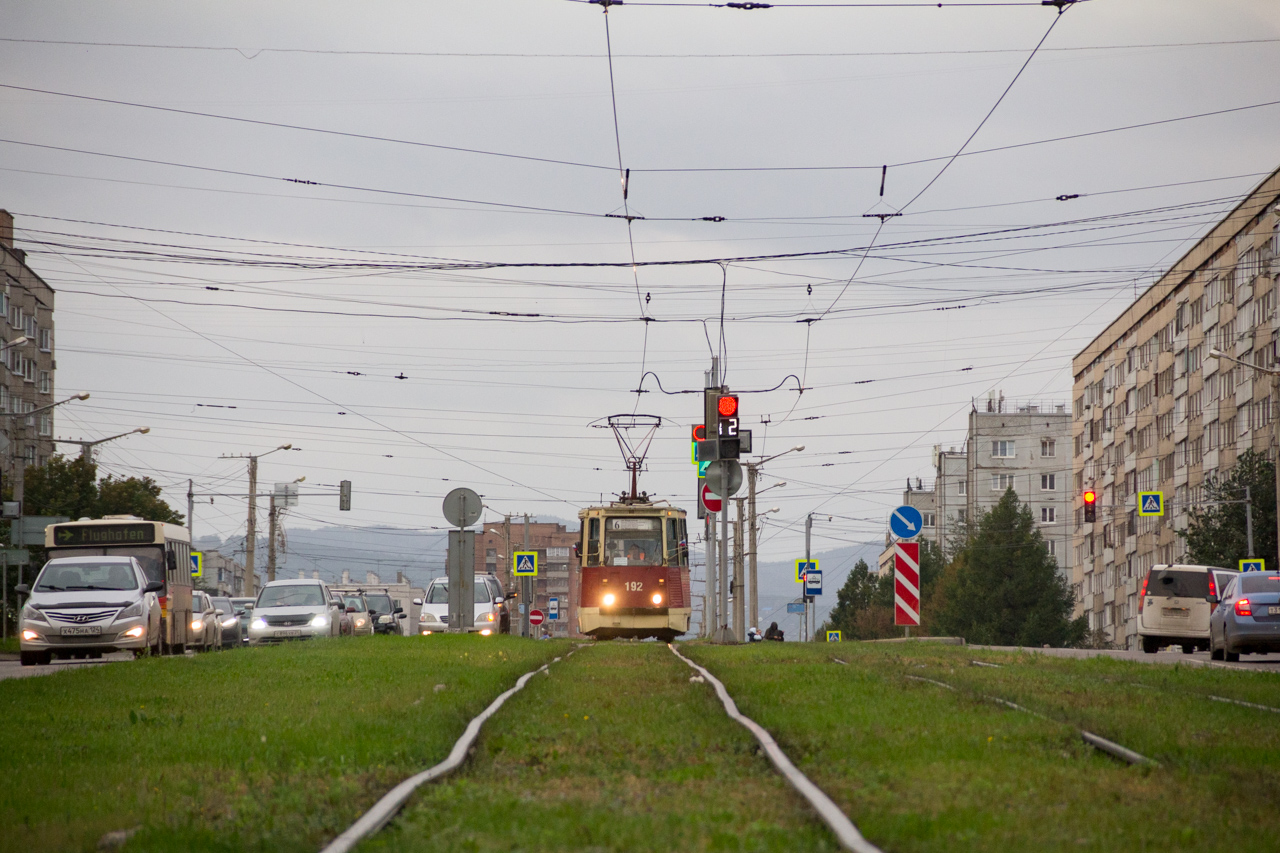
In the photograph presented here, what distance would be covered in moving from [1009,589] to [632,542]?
53182mm

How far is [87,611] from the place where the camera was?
25.0 metres

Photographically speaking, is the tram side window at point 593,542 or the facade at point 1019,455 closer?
the tram side window at point 593,542

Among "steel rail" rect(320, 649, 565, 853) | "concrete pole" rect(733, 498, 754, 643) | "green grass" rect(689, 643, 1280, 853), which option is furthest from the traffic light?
"concrete pole" rect(733, 498, 754, 643)

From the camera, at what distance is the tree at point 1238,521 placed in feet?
166

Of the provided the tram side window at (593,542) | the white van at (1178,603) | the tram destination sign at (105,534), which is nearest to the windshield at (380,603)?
the tram side window at (593,542)

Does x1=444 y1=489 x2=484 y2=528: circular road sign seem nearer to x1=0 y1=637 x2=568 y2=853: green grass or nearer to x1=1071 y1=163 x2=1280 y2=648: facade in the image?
x1=0 y1=637 x2=568 y2=853: green grass

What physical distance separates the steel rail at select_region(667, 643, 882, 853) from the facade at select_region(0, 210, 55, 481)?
7117 centimetres

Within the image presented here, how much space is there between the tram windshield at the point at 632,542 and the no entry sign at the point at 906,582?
28.4 ft

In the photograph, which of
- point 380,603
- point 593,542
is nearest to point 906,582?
point 593,542

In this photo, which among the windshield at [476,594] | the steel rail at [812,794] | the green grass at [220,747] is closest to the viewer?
the steel rail at [812,794]

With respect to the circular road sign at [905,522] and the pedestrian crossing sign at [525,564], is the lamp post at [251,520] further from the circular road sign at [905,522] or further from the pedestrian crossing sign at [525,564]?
the circular road sign at [905,522]

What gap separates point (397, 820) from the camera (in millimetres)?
6254

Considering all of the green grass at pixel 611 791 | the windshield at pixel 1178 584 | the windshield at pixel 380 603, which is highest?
the windshield at pixel 1178 584

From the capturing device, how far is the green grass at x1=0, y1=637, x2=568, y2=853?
639 centimetres
